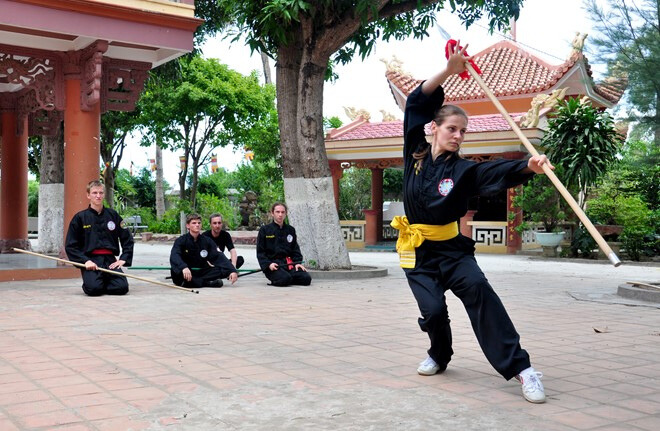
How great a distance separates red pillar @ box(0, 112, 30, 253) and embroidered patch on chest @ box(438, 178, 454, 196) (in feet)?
38.8

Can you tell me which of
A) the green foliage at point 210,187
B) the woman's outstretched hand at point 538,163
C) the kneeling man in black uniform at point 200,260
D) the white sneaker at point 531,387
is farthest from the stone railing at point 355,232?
the woman's outstretched hand at point 538,163

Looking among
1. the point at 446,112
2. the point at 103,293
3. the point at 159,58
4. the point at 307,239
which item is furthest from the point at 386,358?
the point at 159,58

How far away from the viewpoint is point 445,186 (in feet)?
14.0

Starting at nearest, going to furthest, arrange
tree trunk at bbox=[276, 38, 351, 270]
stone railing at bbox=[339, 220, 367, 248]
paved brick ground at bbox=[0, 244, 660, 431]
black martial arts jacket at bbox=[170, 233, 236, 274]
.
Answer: paved brick ground at bbox=[0, 244, 660, 431] < black martial arts jacket at bbox=[170, 233, 236, 274] < tree trunk at bbox=[276, 38, 351, 270] < stone railing at bbox=[339, 220, 367, 248]

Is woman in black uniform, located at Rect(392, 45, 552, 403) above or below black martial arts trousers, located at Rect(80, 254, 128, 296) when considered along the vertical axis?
above

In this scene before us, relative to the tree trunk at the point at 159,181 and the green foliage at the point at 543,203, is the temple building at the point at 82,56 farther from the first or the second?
the tree trunk at the point at 159,181

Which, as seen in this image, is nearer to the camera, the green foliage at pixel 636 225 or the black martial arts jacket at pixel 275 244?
the black martial arts jacket at pixel 275 244

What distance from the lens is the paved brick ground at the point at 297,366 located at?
356 cm

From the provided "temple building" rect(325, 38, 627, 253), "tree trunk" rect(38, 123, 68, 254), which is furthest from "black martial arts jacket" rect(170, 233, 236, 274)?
"temple building" rect(325, 38, 627, 253)

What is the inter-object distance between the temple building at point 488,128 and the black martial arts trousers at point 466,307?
14.5 m

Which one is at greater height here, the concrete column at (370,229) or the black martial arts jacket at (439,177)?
the black martial arts jacket at (439,177)

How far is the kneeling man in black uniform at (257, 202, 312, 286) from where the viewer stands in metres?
9.89

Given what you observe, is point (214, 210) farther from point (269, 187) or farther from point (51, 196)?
point (51, 196)

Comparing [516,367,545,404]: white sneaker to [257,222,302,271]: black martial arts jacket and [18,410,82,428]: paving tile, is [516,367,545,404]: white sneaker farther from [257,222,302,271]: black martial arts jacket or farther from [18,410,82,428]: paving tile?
[257,222,302,271]: black martial arts jacket
